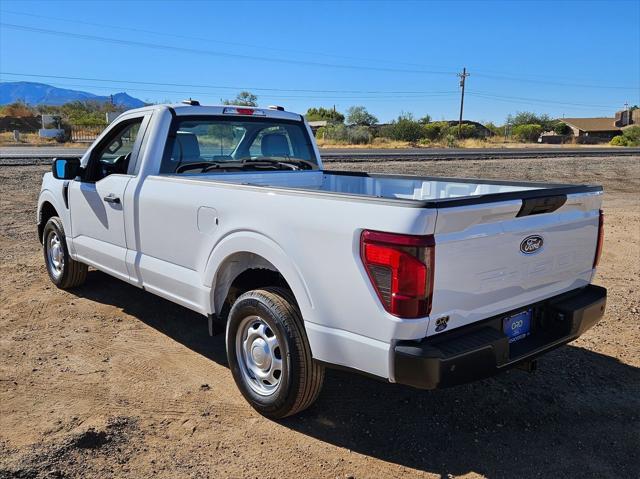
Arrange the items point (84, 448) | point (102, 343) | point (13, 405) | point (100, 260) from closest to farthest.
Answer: point (84, 448)
point (13, 405)
point (102, 343)
point (100, 260)

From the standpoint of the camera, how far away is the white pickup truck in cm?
282

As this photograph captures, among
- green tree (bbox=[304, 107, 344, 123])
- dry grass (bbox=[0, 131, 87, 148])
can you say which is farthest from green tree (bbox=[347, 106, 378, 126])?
dry grass (bbox=[0, 131, 87, 148])

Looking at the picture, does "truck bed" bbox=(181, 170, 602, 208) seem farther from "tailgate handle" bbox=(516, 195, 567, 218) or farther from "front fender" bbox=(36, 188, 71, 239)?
"front fender" bbox=(36, 188, 71, 239)

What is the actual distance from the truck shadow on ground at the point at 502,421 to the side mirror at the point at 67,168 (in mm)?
2196

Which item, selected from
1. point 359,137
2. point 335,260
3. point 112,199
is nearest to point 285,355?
point 335,260

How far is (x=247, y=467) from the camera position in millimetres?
3172

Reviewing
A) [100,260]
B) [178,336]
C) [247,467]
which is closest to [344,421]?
[247,467]

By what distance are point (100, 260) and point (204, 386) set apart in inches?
74.0

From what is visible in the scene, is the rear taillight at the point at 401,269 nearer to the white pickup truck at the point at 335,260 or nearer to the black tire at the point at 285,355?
the white pickup truck at the point at 335,260

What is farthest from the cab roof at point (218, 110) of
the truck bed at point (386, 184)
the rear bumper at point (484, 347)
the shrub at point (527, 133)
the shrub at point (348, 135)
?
the shrub at point (527, 133)

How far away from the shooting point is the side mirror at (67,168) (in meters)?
5.32

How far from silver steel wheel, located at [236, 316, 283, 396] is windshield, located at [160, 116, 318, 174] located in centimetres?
173

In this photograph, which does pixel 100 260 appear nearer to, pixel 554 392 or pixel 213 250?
pixel 213 250

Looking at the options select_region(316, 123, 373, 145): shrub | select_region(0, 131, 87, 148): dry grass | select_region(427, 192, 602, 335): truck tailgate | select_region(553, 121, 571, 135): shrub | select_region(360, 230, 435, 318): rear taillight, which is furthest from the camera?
select_region(553, 121, 571, 135): shrub
